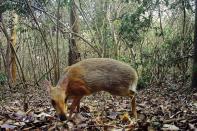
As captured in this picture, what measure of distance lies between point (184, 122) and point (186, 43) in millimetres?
7333

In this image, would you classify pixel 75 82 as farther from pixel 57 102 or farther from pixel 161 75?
pixel 161 75

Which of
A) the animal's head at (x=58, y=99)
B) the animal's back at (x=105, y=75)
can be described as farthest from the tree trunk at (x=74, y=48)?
the animal's head at (x=58, y=99)

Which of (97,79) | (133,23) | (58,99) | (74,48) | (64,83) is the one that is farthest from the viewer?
(74,48)

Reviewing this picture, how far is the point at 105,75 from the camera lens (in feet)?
19.0

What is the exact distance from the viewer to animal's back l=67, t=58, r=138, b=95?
223 inches

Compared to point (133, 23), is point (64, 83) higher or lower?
lower

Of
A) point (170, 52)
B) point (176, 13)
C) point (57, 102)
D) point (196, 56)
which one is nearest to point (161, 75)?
point (170, 52)

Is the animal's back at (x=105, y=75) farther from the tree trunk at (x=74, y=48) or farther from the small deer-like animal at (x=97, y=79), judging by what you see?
A: the tree trunk at (x=74, y=48)

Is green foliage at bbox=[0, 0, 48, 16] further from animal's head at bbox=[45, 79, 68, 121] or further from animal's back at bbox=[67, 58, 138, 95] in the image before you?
animal's head at bbox=[45, 79, 68, 121]

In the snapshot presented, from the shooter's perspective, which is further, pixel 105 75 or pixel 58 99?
pixel 105 75

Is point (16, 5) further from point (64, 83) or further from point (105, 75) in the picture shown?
point (64, 83)

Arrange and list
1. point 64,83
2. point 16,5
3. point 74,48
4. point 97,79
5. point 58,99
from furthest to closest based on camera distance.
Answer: point 74,48
point 16,5
point 97,79
point 64,83
point 58,99

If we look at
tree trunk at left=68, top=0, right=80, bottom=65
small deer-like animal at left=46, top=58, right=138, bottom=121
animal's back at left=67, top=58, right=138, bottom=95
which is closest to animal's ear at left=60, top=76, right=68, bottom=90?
small deer-like animal at left=46, top=58, right=138, bottom=121

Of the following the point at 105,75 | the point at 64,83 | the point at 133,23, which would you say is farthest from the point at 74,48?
the point at 64,83
